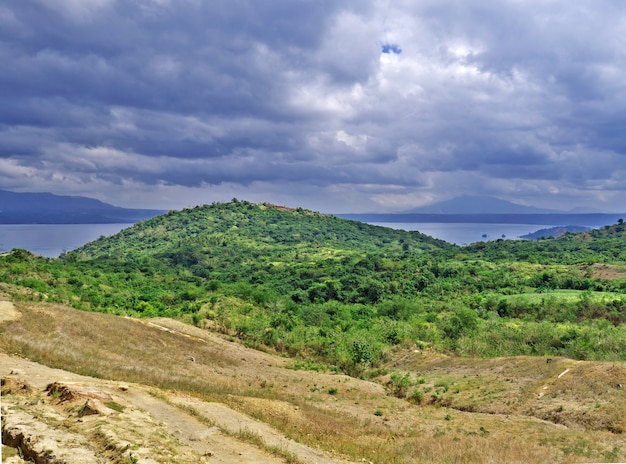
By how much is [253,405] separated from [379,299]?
2498 inches

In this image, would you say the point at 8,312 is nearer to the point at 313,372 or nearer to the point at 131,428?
the point at 131,428

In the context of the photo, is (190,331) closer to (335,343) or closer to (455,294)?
(335,343)

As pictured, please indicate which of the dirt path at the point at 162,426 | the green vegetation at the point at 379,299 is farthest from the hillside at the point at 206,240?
the dirt path at the point at 162,426

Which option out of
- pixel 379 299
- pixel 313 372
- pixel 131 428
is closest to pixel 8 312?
pixel 131 428

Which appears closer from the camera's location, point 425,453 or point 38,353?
point 425,453

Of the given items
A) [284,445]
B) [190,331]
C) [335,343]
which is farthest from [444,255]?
[284,445]

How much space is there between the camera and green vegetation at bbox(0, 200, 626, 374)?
43500 mm

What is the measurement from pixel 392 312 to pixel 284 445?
53.0 metres

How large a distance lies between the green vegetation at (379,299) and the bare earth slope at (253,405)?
18.8 feet

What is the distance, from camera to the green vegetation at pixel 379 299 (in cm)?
4350

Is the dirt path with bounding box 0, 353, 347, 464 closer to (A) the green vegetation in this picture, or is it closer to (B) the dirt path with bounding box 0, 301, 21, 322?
(B) the dirt path with bounding box 0, 301, 21, 322

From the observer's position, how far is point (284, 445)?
50.8ft

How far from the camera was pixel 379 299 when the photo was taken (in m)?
82.7

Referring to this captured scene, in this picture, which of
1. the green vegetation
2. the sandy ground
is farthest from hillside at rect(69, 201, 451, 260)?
the sandy ground
